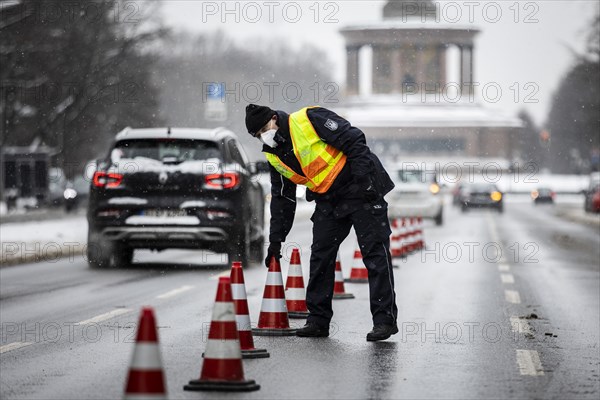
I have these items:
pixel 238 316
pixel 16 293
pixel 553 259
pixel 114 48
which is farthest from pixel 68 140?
pixel 238 316

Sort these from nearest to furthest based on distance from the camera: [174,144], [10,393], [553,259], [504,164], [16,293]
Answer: [10,393] → [16,293] → [174,144] → [553,259] → [504,164]

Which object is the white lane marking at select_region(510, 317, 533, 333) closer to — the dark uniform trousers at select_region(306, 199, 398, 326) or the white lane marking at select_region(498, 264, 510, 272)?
the dark uniform trousers at select_region(306, 199, 398, 326)

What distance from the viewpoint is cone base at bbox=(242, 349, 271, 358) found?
9.84 m

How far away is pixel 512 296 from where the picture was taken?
52.4 ft

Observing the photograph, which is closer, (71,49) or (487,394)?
(487,394)

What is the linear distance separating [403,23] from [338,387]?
328 ft

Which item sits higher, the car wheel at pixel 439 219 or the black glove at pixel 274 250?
the black glove at pixel 274 250

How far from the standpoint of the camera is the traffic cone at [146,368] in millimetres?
6059

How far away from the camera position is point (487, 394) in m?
8.52

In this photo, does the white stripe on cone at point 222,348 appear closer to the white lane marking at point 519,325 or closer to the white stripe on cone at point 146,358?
the white stripe on cone at point 146,358

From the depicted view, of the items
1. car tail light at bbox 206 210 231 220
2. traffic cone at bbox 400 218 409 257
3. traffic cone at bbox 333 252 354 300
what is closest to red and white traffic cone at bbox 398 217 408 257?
traffic cone at bbox 400 218 409 257

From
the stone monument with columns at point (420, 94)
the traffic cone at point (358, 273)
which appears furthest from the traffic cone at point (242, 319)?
the stone monument with columns at point (420, 94)

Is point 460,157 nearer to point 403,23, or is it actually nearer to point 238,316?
point 403,23

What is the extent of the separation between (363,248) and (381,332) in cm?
60
